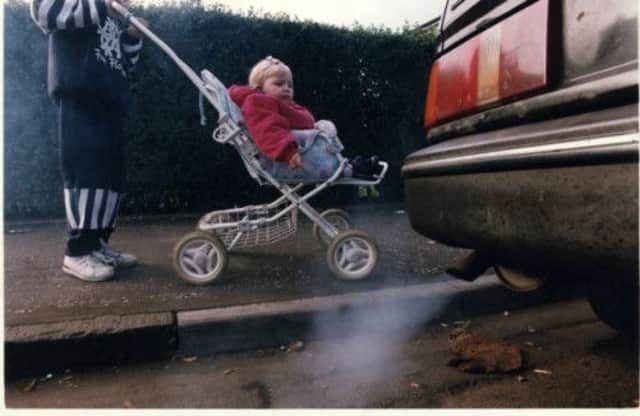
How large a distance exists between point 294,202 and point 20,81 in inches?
93.6

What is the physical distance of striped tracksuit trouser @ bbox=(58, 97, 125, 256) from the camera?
8.39ft

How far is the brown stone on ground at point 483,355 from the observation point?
1756 millimetres

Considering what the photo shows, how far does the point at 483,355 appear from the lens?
1.82 meters

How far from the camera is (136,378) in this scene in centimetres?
179

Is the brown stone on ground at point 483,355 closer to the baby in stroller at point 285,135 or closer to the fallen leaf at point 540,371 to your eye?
the fallen leaf at point 540,371

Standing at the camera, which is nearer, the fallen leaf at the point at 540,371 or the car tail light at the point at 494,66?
the car tail light at the point at 494,66

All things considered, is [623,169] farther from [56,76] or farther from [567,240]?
[56,76]

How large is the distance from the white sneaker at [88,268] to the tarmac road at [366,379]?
82 cm

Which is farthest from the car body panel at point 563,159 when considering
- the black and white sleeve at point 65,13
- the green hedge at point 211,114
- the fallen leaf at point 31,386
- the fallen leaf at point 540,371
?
the green hedge at point 211,114

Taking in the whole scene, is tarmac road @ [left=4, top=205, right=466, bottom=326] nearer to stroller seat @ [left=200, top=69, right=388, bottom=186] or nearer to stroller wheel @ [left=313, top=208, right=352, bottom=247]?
stroller wheel @ [left=313, top=208, right=352, bottom=247]

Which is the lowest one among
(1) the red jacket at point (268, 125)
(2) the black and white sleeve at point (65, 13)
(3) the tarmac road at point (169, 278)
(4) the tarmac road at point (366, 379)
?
(4) the tarmac road at point (366, 379)

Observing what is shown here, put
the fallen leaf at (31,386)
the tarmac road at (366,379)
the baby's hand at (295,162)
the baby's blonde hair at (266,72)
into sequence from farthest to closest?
the baby's blonde hair at (266,72)
the baby's hand at (295,162)
the fallen leaf at (31,386)
the tarmac road at (366,379)

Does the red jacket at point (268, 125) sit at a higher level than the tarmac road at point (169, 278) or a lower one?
higher

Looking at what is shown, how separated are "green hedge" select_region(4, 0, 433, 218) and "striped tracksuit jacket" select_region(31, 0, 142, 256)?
1.89 metres
